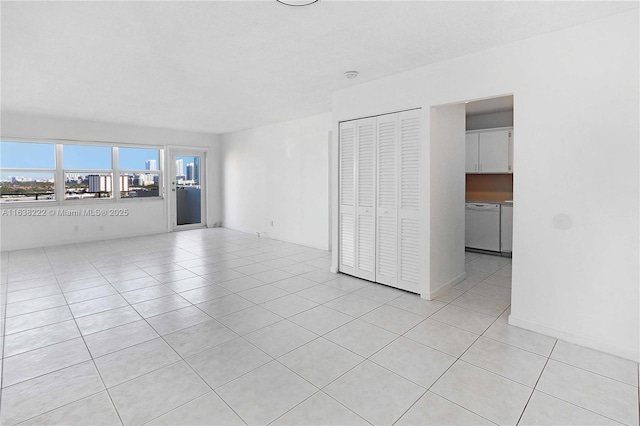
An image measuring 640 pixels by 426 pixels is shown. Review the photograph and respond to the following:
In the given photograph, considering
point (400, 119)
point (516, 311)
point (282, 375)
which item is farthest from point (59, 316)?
point (516, 311)

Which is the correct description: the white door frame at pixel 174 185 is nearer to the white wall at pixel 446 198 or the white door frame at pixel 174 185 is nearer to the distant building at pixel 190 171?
the distant building at pixel 190 171

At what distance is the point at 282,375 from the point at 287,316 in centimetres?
96

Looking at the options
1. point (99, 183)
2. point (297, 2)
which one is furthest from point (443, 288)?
point (99, 183)

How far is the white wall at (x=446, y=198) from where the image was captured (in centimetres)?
363

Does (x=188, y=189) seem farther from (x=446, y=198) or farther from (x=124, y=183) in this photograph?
(x=446, y=198)

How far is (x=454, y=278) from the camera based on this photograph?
13.4 ft

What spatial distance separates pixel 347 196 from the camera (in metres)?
4.48

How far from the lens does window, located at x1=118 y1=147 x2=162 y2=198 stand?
7557 mm

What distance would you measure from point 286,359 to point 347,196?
247 centimetres

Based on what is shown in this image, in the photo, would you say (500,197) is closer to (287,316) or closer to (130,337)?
(287,316)

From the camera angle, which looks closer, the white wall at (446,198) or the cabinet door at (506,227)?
the white wall at (446,198)

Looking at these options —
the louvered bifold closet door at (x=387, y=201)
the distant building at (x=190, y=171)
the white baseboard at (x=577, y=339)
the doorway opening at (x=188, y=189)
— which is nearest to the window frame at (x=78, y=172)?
the doorway opening at (x=188, y=189)

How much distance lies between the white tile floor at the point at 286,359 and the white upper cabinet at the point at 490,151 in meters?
2.40

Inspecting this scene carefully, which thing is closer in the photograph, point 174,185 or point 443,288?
point 443,288
